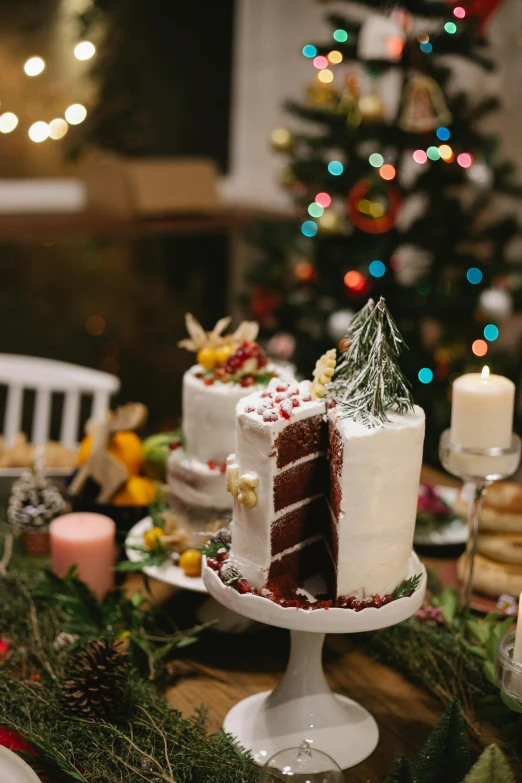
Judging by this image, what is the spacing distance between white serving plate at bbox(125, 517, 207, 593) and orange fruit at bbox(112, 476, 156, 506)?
0.08 meters

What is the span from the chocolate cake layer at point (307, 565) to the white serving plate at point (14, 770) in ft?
1.11

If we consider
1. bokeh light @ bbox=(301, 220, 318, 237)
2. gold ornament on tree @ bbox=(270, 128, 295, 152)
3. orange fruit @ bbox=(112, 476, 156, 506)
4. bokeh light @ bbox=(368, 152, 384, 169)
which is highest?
gold ornament on tree @ bbox=(270, 128, 295, 152)

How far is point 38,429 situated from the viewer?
7.23 feet

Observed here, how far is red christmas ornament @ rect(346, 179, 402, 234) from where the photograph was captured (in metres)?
2.81

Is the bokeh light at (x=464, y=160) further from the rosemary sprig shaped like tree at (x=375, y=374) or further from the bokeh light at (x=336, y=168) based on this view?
the rosemary sprig shaped like tree at (x=375, y=374)

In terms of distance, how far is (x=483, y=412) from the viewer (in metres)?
1.21

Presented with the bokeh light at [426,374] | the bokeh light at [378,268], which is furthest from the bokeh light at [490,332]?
the bokeh light at [378,268]

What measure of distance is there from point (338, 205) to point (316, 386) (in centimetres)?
260

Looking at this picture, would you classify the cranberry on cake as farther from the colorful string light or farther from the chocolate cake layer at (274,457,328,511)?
the colorful string light

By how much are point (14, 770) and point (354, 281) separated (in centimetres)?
219

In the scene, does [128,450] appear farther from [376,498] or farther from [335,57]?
[335,57]

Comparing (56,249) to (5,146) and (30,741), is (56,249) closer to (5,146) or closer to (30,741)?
(5,146)

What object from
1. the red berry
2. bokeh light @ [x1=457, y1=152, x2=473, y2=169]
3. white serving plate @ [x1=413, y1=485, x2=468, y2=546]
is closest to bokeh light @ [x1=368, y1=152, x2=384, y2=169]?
bokeh light @ [x1=457, y1=152, x2=473, y2=169]

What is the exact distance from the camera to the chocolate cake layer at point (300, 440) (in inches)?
40.0
